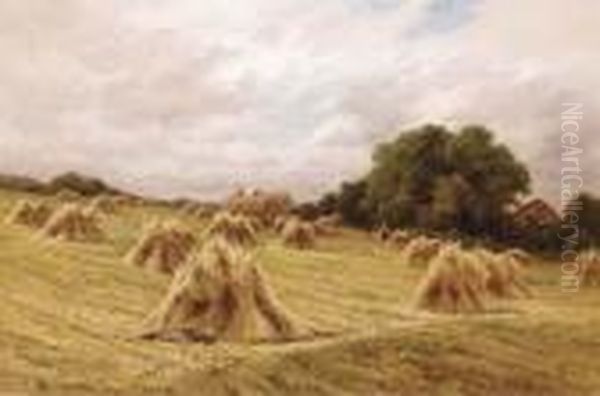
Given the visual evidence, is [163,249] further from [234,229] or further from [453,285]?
[234,229]

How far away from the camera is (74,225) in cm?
3136

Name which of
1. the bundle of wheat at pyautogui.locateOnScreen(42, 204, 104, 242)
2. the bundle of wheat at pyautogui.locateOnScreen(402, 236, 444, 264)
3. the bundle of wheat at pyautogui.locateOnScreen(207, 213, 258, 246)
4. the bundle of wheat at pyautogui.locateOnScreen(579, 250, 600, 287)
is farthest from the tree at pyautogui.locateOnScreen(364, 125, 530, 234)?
the bundle of wheat at pyautogui.locateOnScreen(42, 204, 104, 242)

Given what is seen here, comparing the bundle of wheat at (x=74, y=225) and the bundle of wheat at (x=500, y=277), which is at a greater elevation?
the bundle of wheat at (x=74, y=225)

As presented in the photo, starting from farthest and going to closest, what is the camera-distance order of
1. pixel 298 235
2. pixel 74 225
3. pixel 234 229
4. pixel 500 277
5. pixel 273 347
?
1. pixel 298 235
2. pixel 234 229
3. pixel 74 225
4. pixel 500 277
5. pixel 273 347

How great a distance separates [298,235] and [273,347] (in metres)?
23.9

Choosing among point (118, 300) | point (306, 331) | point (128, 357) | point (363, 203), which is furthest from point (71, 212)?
point (363, 203)

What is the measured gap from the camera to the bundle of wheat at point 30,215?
3325cm

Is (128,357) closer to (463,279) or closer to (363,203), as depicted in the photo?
(463,279)

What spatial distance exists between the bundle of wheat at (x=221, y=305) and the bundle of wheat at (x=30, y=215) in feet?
46.3

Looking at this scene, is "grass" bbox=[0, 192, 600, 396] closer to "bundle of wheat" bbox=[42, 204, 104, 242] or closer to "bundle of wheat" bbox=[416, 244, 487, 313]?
"bundle of wheat" bbox=[416, 244, 487, 313]

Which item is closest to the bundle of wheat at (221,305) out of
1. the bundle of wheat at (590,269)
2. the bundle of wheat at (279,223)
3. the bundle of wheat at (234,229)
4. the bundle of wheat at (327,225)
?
the bundle of wheat at (234,229)

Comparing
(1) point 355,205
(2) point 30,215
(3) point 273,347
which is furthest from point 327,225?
(3) point 273,347

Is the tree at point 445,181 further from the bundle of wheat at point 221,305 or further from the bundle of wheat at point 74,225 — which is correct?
the bundle of wheat at point 221,305

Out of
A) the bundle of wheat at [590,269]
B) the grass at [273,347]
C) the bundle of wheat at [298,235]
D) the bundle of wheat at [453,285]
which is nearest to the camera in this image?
the grass at [273,347]
